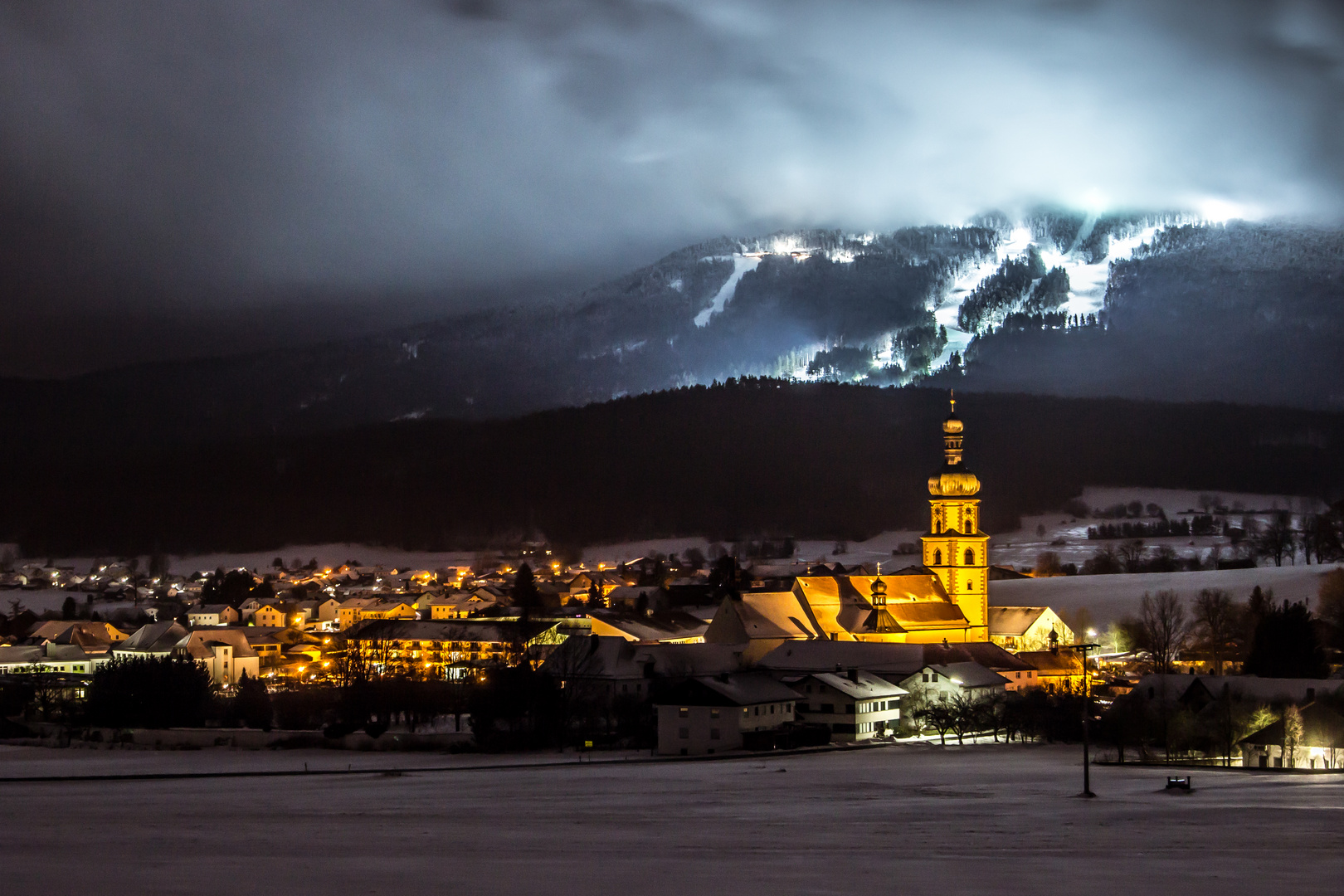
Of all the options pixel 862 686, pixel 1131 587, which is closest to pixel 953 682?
pixel 862 686

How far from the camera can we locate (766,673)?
214 ft

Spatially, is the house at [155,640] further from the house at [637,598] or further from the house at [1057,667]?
the house at [1057,667]

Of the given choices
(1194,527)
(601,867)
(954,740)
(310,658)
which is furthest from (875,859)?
(1194,527)

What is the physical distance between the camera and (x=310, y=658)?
99875 millimetres

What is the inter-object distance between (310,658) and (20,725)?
3744 centimetres

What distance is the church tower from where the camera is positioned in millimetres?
91750

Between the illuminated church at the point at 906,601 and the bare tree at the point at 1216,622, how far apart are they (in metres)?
12.7

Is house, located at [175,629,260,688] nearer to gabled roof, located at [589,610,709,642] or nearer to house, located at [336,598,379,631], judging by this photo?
gabled roof, located at [589,610,709,642]

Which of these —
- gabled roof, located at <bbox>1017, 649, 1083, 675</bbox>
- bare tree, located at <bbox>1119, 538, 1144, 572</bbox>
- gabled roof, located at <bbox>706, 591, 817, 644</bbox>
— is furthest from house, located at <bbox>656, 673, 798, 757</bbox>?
bare tree, located at <bbox>1119, 538, 1144, 572</bbox>

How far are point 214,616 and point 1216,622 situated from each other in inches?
3205

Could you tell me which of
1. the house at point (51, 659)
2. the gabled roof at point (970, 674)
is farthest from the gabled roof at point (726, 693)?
the house at point (51, 659)

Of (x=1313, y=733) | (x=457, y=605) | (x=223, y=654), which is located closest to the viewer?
(x=1313, y=733)

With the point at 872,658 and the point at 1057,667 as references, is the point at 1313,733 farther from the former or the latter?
the point at 1057,667

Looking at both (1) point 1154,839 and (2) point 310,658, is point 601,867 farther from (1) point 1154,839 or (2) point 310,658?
(2) point 310,658
